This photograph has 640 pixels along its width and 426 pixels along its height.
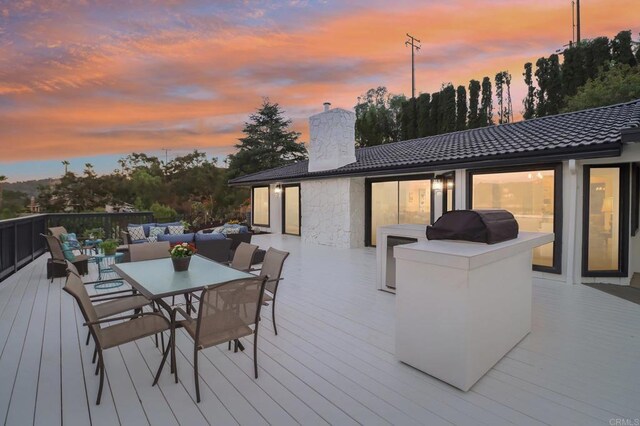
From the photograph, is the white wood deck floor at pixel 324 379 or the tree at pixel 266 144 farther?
the tree at pixel 266 144

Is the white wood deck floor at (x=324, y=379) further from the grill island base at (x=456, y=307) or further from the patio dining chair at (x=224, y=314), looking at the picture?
the patio dining chair at (x=224, y=314)

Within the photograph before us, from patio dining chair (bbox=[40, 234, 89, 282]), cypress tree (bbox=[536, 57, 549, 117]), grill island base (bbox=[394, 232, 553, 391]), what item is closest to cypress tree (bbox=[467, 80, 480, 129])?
cypress tree (bbox=[536, 57, 549, 117])

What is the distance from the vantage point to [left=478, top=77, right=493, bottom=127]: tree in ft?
81.7

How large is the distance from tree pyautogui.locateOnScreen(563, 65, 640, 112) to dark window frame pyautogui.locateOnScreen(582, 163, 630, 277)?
46.4ft

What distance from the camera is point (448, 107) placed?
26016 mm

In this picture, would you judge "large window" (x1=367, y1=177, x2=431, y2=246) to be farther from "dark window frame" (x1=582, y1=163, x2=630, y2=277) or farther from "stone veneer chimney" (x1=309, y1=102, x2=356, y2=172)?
"dark window frame" (x1=582, y1=163, x2=630, y2=277)

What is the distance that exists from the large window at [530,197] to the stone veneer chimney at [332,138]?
499cm

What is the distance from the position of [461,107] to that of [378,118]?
925 centimetres

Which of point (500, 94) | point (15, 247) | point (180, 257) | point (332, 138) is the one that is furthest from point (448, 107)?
point (15, 247)

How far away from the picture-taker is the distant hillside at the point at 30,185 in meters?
20.4

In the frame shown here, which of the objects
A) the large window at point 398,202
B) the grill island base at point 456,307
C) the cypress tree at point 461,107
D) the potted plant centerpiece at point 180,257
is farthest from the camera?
the cypress tree at point 461,107

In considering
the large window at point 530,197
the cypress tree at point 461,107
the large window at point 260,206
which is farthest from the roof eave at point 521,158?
the cypress tree at point 461,107

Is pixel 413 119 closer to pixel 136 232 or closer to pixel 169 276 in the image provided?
pixel 136 232

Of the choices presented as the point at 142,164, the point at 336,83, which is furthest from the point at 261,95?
the point at 336,83
